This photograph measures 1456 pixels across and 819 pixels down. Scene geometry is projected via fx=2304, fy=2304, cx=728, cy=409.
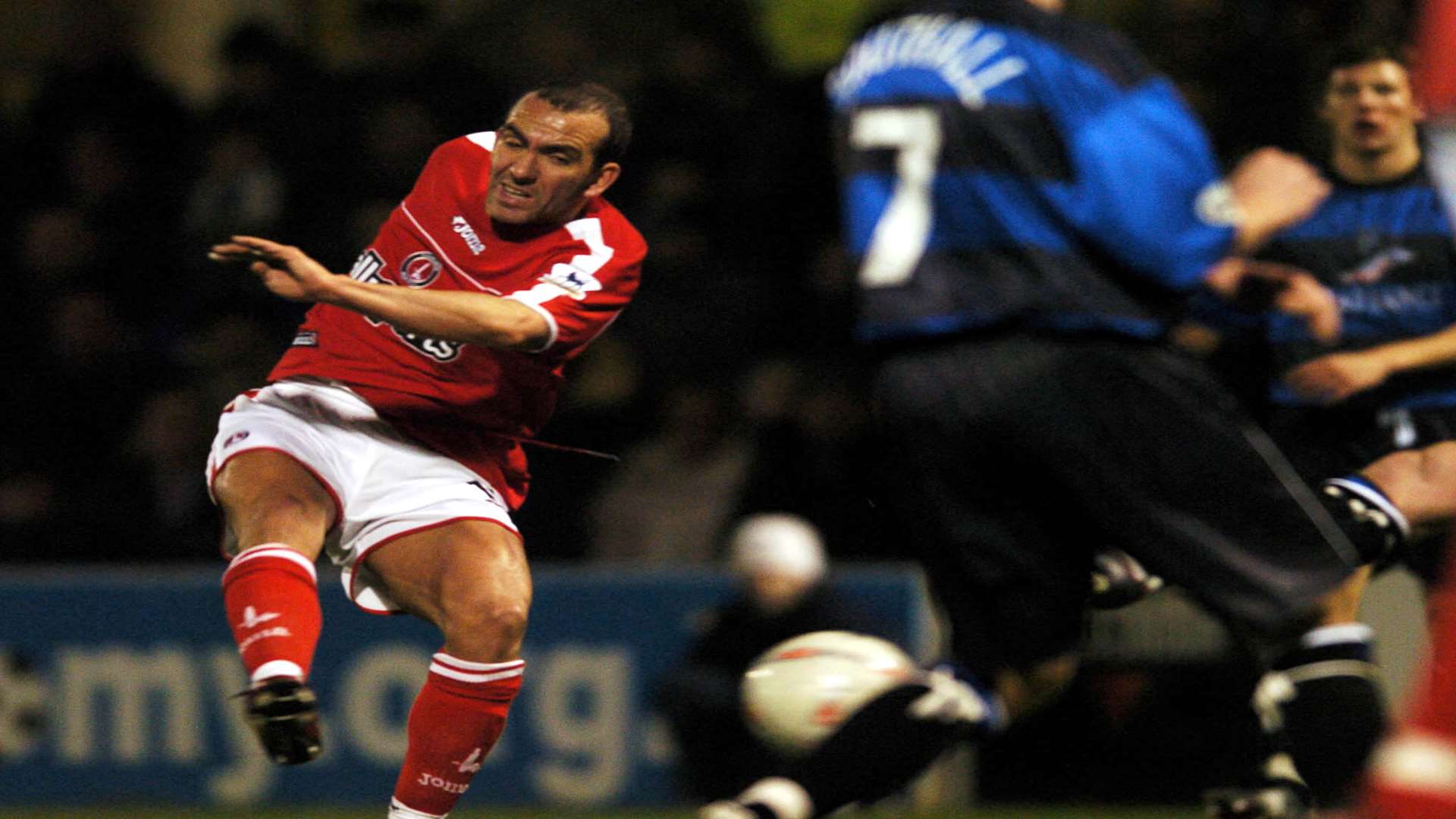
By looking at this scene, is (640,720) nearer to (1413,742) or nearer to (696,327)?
(696,327)

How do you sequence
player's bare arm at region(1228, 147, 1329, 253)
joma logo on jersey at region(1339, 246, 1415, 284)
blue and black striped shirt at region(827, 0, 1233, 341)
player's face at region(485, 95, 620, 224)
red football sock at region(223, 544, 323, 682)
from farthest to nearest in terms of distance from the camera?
joma logo on jersey at region(1339, 246, 1415, 284) < player's face at region(485, 95, 620, 224) < red football sock at region(223, 544, 323, 682) < player's bare arm at region(1228, 147, 1329, 253) < blue and black striped shirt at region(827, 0, 1233, 341)

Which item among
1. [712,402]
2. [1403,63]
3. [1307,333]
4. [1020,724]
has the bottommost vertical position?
[1020,724]

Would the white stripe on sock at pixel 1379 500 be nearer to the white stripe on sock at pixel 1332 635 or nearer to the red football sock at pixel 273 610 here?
the white stripe on sock at pixel 1332 635

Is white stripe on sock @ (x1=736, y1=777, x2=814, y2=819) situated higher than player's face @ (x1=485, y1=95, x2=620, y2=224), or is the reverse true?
player's face @ (x1=485, y1=95, x2=620, y2=224)

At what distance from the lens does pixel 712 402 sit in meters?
8.62

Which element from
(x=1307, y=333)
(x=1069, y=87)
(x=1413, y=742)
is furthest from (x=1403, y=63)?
(x=1413, y=742)

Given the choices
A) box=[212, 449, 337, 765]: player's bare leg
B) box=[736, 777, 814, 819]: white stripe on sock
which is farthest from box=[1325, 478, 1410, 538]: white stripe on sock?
box=[212, 449, 337, 765]: player's bare leg

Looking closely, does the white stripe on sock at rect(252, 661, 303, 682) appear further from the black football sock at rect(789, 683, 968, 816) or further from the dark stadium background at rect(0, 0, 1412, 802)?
the dark stadium background at rect(0, 0, 1412, 802)

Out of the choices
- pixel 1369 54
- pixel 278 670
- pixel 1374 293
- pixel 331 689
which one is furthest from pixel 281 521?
pixel 331 689

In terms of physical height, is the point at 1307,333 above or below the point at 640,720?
above

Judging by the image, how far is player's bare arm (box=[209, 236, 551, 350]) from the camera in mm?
4363

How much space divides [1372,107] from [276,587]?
2887 mm

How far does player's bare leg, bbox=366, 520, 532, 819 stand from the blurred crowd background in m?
3.41

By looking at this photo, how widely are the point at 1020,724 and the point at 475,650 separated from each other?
425 centimetres
